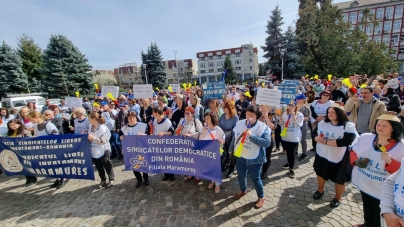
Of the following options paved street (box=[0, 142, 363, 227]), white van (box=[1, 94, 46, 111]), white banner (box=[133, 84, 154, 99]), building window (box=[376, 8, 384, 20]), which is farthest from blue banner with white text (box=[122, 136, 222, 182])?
building window (box=[376, 8, 384, 20])

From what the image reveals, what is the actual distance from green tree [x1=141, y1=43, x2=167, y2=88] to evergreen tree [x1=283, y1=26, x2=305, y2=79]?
21.4 m

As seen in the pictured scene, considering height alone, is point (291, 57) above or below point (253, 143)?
above

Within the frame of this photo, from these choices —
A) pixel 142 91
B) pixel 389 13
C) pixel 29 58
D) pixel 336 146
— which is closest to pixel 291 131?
pixel 336 146

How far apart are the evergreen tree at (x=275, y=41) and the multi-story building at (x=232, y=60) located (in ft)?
128

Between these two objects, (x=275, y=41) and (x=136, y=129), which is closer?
(x=136, y=129)

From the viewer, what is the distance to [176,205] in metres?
3.89

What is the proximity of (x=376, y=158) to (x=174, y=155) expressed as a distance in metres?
3.33

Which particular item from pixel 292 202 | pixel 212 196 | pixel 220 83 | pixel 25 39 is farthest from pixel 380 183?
pixel 25 39

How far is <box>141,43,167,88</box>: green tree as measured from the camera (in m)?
35.3

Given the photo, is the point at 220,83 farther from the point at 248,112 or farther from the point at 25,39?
the point at 25,39

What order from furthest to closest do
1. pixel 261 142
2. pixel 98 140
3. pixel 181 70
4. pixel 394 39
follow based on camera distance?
pixel 181 70, pixel 394 39, pixel 98 140, pixel 261 142

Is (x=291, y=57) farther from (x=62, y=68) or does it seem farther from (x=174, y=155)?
(x=62, y=68)

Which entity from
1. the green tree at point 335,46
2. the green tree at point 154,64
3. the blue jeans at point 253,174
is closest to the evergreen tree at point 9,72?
the green tree at point 154,64

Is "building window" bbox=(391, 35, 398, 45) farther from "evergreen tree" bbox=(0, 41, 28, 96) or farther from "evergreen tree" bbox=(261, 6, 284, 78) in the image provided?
"evergreen tree" bbox=(0, 41, 28, 96)
